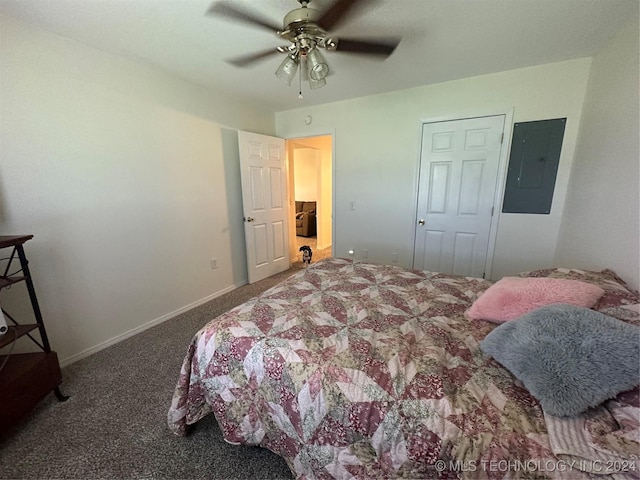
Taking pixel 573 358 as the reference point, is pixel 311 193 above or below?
above

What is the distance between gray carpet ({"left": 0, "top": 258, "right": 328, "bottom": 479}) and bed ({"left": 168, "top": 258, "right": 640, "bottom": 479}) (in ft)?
0.46

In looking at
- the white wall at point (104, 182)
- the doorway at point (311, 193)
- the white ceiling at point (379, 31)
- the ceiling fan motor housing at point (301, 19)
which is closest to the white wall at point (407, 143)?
the white ceiling at point (379, 31)

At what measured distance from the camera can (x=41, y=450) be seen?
4.27 feet

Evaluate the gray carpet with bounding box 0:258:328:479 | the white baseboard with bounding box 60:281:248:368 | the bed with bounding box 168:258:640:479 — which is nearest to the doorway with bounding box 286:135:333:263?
the white baseboard with bounding box 60:281:248:368

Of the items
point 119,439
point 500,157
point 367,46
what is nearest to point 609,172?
point 500,157

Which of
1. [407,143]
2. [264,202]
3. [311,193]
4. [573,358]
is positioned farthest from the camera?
[311,193]

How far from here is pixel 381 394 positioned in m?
0.92

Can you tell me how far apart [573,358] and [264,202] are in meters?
3.25

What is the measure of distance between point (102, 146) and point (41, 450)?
77.6 inches

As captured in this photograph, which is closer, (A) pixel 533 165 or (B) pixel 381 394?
(B) pixel 381 394

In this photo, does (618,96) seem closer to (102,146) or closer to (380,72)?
(380,72)

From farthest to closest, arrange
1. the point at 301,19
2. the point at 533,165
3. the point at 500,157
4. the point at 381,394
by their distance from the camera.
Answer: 1. the point at 500,157
2. the point at 533,165
3. the point at 301,19
4. the point at 381,394

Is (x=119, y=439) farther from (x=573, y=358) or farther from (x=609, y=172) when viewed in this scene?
(x=609, y=172)

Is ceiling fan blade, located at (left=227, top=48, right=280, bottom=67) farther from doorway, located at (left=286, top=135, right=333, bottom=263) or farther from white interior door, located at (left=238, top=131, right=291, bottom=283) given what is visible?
doorway, located at (left=286, top=135, right=333, bottom=263)
